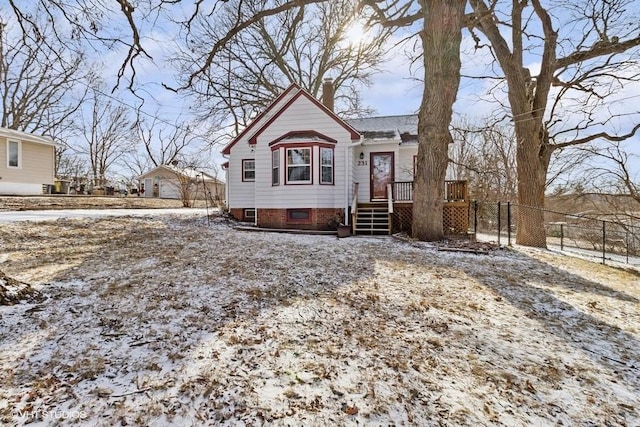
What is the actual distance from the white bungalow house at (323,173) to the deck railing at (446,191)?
0.12 feet

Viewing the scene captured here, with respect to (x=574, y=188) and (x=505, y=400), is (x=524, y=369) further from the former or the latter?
(x=574, y=188)

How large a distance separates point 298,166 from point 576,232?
13457 millimetres

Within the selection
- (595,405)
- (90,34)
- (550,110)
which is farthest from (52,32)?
(550,110)

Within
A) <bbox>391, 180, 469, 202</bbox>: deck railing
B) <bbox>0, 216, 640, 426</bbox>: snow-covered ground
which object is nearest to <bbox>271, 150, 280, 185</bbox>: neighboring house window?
<bbox>391, 180, 469, 202</bbox>: deck railing

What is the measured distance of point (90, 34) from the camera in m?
6.25

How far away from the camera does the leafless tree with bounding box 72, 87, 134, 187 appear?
34.0 m

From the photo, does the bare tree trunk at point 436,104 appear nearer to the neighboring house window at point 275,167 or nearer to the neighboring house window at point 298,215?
the neighboring house window at point 298,215

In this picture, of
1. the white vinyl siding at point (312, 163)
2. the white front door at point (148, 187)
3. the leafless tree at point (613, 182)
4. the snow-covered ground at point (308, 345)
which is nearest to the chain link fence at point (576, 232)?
the leafless tree at point (613, 182)

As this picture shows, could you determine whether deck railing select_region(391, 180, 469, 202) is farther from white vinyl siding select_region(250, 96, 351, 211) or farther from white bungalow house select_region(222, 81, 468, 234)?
white vinyl siding select_region(250, 96, 351, 211)

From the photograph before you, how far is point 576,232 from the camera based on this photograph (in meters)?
14.8

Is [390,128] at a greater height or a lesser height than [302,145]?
greater

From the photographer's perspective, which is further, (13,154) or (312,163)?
(13,154)

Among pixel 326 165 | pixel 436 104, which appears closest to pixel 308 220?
pixel 326 165

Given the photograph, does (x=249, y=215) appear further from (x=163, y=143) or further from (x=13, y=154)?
(x=163, y=143)
